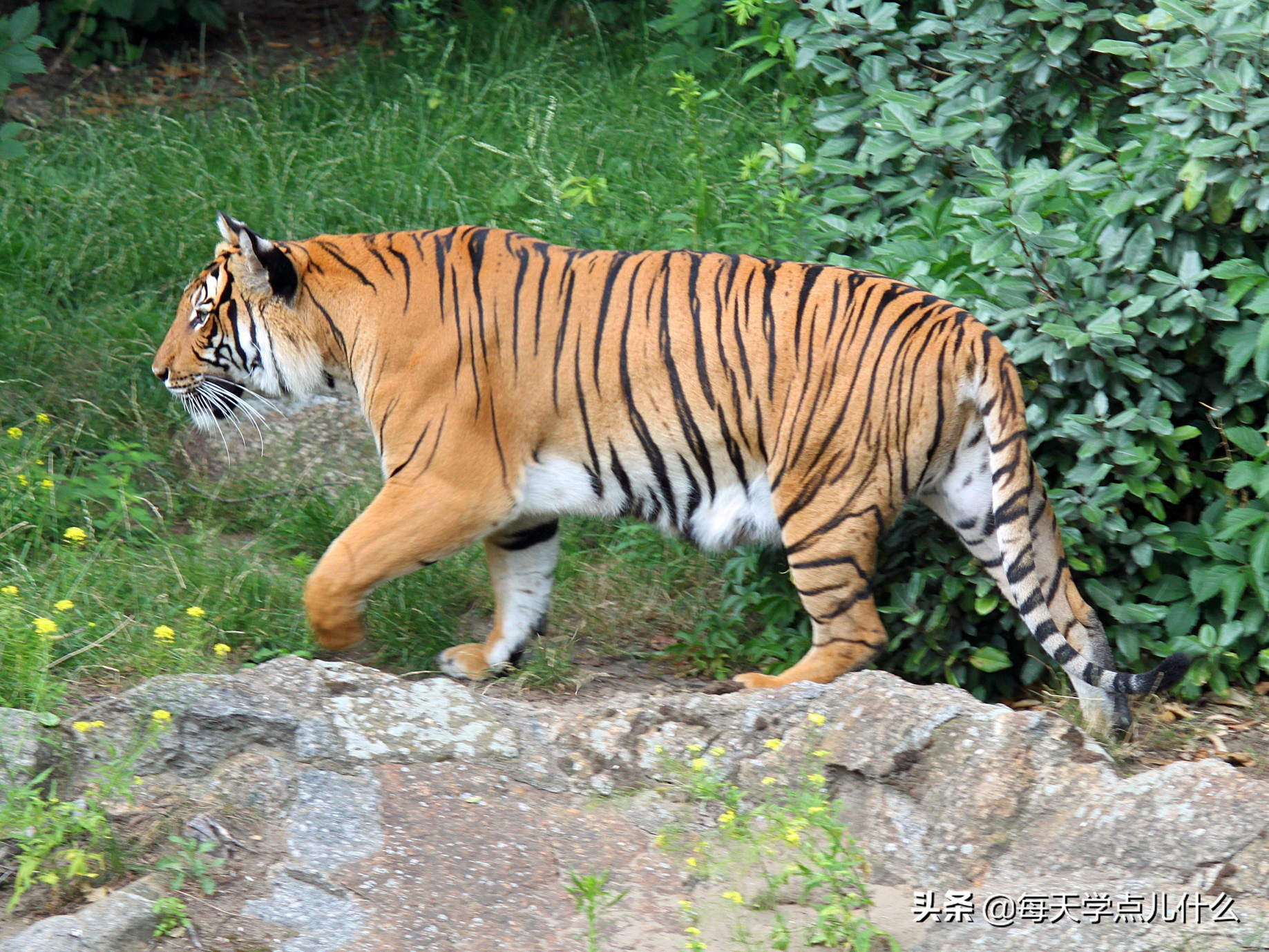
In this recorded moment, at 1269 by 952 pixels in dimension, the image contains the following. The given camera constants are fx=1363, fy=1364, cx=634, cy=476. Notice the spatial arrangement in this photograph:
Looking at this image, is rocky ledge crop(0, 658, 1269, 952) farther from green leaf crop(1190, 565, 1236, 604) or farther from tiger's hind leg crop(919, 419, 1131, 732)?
green leaf crop(1190, 565, 1236, 604)

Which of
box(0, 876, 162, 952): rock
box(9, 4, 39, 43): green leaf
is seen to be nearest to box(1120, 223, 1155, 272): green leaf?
box(0, 876, 162, 952): rock

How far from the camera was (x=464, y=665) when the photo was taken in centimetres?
442

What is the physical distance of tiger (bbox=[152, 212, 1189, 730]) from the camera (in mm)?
3812

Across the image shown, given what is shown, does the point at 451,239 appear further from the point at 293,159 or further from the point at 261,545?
the point at 293,159

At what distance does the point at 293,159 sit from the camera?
21.9 ft

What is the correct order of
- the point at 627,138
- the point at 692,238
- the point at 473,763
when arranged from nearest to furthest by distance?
1. the point at 473,763
2. the point at 692,238
3. the point at 627,138

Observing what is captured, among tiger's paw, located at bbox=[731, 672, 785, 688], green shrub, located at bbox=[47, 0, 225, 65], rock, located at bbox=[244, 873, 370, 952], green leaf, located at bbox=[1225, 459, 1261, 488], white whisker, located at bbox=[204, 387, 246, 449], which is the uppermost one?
green shrub, located at bbox=[47, 0, 225, 65]

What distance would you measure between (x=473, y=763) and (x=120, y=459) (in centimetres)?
253

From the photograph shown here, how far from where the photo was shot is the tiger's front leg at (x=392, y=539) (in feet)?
13.0

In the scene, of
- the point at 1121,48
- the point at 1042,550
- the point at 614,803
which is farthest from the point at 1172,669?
the point at 1121,48

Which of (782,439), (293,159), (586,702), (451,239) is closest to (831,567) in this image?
(782,439)

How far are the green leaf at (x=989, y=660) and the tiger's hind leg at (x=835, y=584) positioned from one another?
34 cm

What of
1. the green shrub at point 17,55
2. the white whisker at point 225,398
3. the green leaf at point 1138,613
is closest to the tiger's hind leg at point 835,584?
the green leaf at point 1138,613

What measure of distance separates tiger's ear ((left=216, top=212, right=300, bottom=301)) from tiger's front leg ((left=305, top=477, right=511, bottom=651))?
749mm
